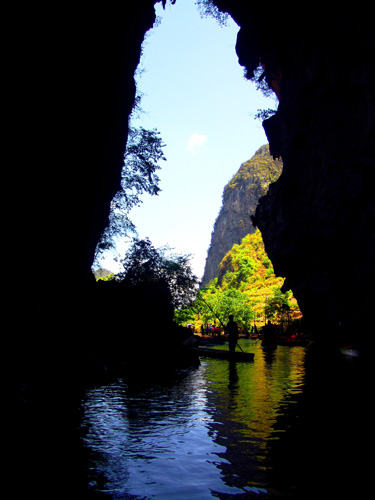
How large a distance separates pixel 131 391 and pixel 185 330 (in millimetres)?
13713

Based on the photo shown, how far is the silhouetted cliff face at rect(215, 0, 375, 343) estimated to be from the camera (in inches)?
643

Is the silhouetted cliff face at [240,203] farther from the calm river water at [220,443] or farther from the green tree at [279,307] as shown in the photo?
the calm river water at [220,443]

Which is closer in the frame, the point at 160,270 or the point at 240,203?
the point at 160,270

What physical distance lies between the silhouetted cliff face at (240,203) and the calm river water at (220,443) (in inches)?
5131

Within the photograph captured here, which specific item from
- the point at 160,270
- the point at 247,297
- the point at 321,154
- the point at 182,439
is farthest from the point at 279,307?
the point at 182,439

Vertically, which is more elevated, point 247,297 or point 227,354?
point 247,297

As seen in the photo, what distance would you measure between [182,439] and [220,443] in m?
0.58

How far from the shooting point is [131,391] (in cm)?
933

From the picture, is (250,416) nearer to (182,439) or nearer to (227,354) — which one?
(182,439)

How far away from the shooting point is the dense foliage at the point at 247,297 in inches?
2336

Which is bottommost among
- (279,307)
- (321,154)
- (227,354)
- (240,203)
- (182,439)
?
(182,439)

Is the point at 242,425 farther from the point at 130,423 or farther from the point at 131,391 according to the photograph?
the point at 131,391

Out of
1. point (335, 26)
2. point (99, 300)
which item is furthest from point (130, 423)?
point (335, 26)

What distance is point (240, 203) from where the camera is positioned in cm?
15250
